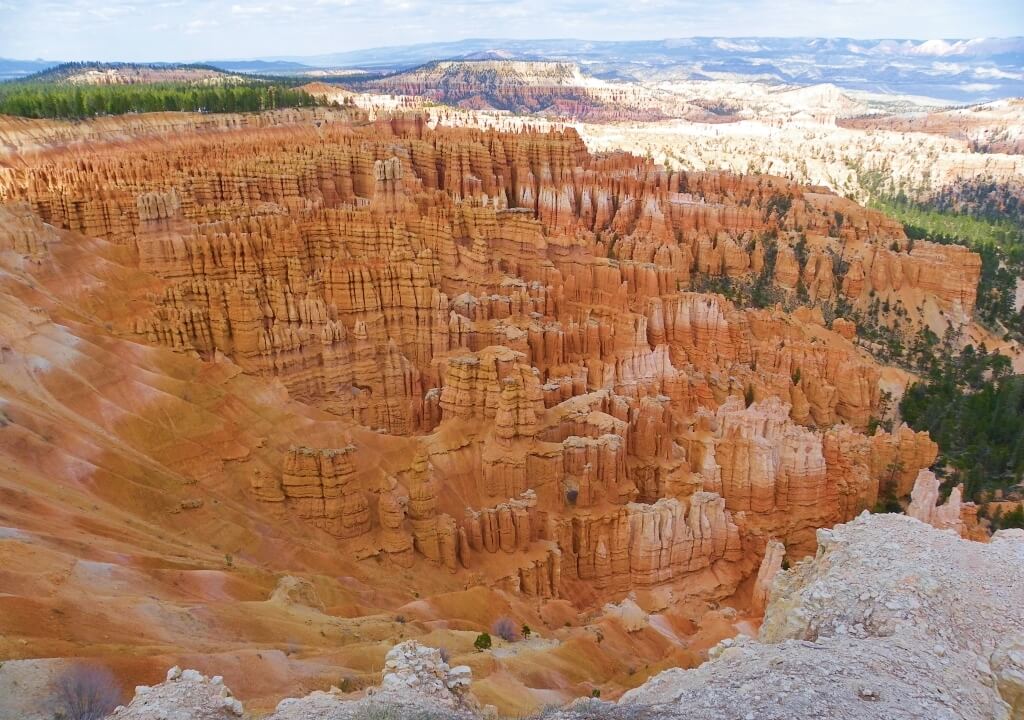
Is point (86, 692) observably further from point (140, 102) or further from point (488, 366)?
point (140, 102)

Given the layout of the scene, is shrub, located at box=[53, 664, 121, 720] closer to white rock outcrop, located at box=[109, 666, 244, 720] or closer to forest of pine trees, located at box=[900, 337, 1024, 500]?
white rock outcrop, located at box=[109, 666, 244, 720]

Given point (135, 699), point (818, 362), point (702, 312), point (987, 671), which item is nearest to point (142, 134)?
point (702, 312)

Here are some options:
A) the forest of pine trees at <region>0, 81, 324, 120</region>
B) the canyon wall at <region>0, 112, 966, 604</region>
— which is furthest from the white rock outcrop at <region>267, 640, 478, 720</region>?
the forest of pine trees at <region>0, 81, 324, 120</region>

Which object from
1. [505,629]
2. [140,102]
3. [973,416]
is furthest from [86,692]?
[140,102]

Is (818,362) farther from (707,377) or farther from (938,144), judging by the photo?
(938,144)

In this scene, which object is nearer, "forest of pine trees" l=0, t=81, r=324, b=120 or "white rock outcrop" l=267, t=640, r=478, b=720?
"white rock outcrop" l=267, t=640, r=478, b=720
